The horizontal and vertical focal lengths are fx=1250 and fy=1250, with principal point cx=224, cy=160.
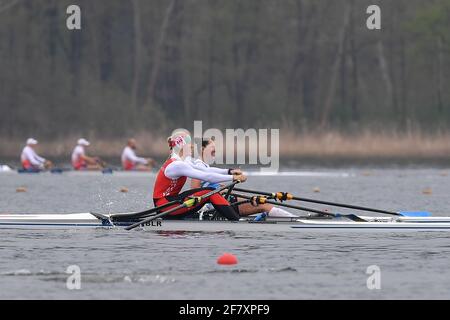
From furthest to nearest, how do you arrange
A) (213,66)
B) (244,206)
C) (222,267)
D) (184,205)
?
1. (213,66)
2. (244,206)
3. (184,205)
4. (222,267)

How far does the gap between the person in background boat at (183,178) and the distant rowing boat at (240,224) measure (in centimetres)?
22

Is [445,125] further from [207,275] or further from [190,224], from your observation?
[207,275]

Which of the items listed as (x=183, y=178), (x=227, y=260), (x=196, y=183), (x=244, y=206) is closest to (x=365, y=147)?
(x=196, y=183)

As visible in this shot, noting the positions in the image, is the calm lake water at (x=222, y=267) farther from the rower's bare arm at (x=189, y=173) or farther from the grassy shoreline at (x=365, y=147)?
the grassy shoreline at (x=365, y=147)

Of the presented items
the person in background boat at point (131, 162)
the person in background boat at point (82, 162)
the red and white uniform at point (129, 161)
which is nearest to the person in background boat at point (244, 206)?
the person in background boat at point (131, 162)

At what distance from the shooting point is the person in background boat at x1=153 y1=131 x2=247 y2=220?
18422 mm

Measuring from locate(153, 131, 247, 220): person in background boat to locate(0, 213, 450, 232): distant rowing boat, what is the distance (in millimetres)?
221

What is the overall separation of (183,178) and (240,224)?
1.20 meters

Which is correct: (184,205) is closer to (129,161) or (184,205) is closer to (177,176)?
(177,176)

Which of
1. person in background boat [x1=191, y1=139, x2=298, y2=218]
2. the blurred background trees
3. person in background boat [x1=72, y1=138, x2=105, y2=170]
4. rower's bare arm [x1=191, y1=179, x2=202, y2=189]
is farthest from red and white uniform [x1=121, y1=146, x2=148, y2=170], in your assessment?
the blurred background trees

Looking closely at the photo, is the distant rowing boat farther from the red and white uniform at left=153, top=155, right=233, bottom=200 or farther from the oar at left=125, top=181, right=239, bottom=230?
the red and white uniform at left=153, top=155, right=233, bottom=200

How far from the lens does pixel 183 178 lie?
61.6 ft

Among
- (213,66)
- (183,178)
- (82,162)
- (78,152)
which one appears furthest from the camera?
(213,66)

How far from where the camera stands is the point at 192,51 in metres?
64.4
